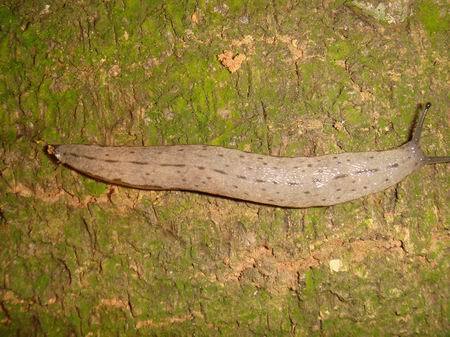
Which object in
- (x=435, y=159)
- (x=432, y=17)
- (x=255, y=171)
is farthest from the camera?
(x=432, y=17)

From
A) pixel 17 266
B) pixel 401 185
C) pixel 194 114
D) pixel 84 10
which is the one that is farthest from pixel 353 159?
pixel 17 266

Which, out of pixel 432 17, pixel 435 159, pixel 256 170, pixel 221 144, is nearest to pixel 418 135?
pixel 435 159

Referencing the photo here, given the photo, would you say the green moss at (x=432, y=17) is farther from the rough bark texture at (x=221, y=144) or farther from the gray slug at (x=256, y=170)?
the gray slug at (x=256, y=170)

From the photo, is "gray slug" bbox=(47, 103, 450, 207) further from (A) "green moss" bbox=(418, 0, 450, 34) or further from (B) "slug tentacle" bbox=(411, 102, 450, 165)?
(A) "green moss" bbox=(418, 0, 450, 34)

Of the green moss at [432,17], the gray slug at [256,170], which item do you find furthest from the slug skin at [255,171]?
the green moss at [432,17]

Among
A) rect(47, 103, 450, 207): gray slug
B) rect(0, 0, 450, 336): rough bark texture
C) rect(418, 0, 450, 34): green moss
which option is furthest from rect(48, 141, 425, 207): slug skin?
rect(418, 0, 450, 34): green moss

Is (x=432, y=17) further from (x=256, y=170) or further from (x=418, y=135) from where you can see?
(x=256, y=170)

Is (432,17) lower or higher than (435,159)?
higher
